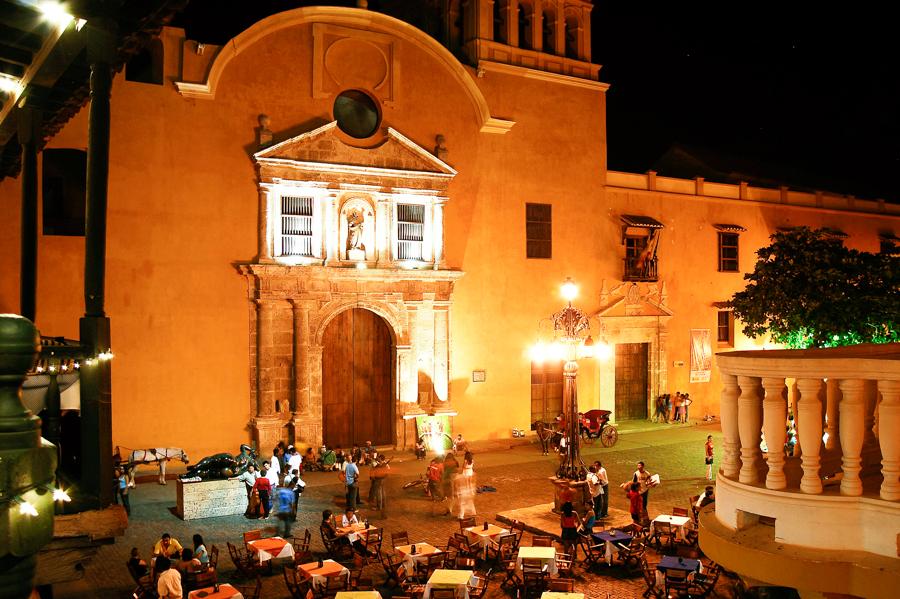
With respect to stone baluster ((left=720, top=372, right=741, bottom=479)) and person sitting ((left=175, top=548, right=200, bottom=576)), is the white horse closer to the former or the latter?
person sitting ((left=175, top=548, right=200, bottom=576))

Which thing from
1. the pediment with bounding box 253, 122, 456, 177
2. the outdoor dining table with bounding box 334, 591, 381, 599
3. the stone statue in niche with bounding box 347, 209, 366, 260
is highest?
the pediment with bounding box 253, 122, 456, 177

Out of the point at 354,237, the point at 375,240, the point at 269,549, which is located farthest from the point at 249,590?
the point at 375,240

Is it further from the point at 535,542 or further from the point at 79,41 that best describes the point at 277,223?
the point at 79,41

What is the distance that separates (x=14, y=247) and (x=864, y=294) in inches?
818

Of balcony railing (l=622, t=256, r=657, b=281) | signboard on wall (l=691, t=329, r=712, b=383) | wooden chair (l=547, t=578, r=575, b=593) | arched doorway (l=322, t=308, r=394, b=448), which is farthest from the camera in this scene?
signboard on wall (l=691, t=329, r=712, b=383)

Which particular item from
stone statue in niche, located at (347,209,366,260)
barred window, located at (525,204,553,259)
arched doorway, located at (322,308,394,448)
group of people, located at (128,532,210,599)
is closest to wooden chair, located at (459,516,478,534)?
group of people, located at (128,532,210,599)

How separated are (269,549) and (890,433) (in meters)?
10.4

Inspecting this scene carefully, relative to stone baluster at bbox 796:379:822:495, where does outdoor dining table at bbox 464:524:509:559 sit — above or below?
below

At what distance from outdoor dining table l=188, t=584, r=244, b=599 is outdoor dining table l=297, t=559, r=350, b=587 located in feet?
3.67

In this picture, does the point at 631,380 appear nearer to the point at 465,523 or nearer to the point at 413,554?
the point at 465,523

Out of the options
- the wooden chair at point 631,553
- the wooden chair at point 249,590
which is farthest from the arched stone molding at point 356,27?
the wooden chair at point 631,553

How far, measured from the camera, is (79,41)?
6.93m

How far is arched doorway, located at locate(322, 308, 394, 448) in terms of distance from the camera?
23.1 metres

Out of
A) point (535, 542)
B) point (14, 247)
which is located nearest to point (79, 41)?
point (535, 542)
